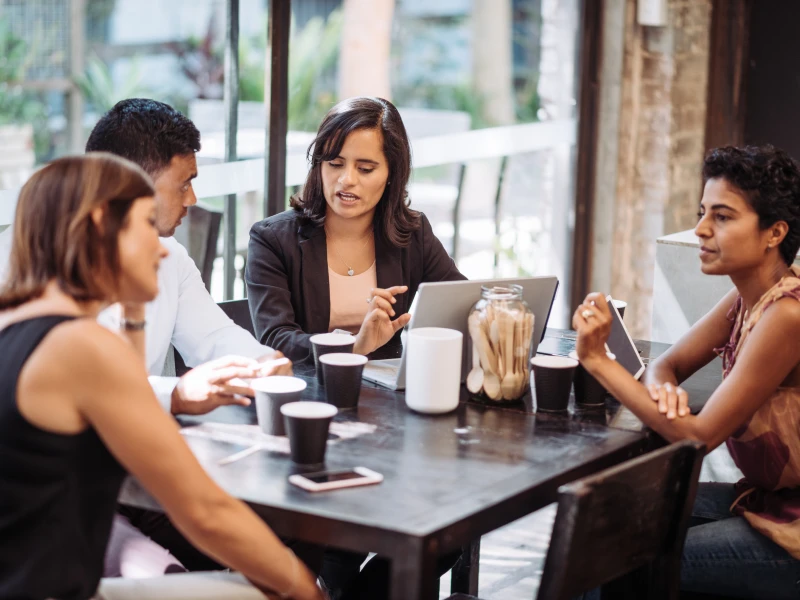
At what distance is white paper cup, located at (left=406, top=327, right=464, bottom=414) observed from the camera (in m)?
2.00

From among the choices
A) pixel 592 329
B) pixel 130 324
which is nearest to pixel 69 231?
pixel 130 324

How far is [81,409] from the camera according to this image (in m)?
1.43

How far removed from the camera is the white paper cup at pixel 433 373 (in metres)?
2.00

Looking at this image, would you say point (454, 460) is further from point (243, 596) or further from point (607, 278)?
point (607, 278)

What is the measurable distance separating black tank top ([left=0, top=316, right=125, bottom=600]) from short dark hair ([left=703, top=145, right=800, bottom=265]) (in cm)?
134

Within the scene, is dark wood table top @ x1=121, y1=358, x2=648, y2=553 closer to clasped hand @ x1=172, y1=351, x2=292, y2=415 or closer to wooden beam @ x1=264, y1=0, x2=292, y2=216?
clasped hand @ x1=172, y1=351, x2=292, y2=415

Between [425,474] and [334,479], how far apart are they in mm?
141

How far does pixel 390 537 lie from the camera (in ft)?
4.82

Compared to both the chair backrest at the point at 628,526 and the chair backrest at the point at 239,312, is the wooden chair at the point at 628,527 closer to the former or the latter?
the chair backrest at the point at 628,526

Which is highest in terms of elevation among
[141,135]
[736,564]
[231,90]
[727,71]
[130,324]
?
[727,71]

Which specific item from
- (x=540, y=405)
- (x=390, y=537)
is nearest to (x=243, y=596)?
(x=390, y=537)

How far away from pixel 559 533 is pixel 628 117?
12.0 ft

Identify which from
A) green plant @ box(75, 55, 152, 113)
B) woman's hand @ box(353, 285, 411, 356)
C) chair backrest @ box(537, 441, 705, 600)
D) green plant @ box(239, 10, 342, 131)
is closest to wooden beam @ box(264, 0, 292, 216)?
green plant @ box(239, 10, 342, 131)

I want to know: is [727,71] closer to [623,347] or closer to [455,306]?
[623,347]
